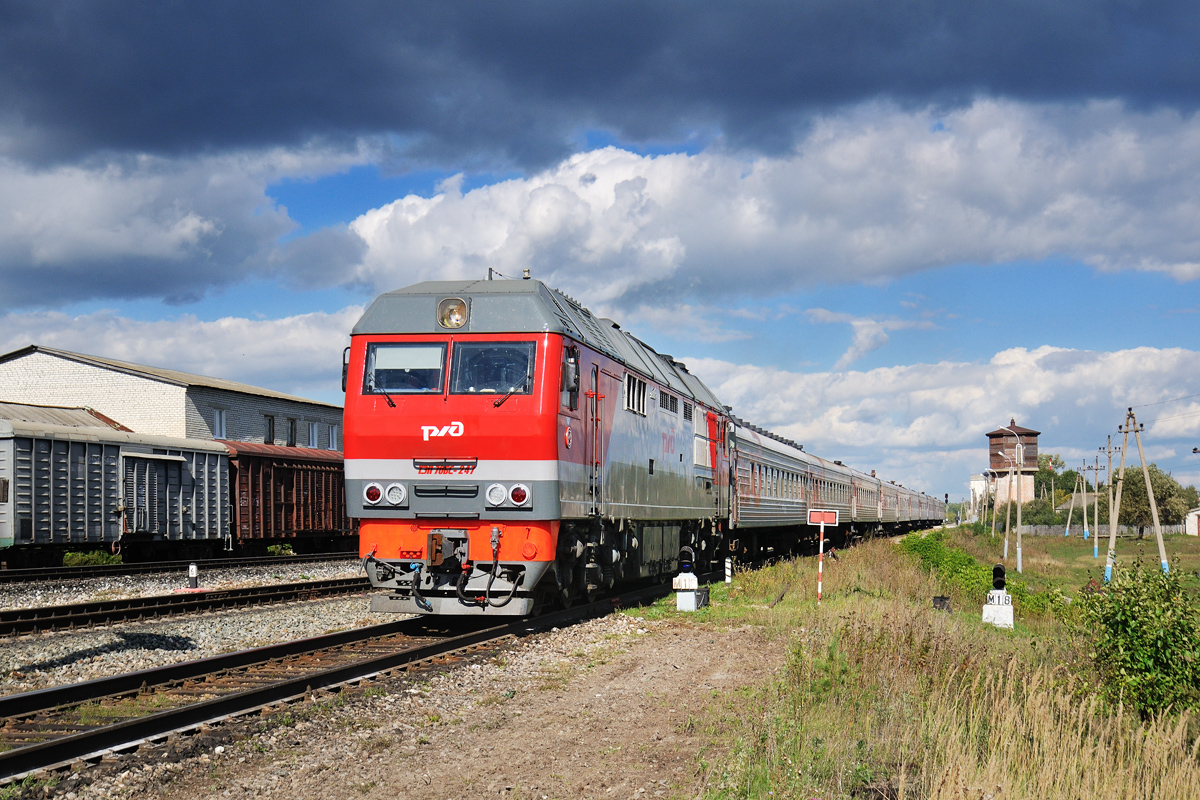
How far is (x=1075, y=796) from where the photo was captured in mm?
6508

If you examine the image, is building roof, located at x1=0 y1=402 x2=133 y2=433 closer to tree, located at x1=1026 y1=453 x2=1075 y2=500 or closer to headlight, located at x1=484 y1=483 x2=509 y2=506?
headlight, located at x1=484 y1=483 x2=509 y2=506

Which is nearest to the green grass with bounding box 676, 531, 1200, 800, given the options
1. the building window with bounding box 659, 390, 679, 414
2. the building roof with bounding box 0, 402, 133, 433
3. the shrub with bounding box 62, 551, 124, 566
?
the building window with bounding box 659, 390, 679, 414

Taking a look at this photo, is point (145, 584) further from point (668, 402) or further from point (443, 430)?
point (443, 430)

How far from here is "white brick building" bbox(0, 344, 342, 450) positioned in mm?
37375

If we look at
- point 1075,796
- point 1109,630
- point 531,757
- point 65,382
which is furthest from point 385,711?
point 65,382

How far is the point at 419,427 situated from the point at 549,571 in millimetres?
2403

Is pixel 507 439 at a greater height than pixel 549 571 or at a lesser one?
greater

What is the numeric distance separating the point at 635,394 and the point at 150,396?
1083 inches

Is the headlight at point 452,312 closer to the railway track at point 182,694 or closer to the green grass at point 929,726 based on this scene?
the railway track at point 182,694

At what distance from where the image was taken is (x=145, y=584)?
2097cm

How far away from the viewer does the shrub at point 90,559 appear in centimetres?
2361

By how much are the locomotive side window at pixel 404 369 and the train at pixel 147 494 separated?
1077cm

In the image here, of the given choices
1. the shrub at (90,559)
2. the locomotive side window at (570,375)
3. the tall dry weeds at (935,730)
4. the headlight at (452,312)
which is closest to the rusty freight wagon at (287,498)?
the shrub at (90,559)

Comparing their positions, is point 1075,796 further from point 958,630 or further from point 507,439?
point 507,439
